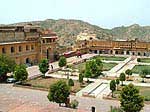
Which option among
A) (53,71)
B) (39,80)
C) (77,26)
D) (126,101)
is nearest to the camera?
(126,101)

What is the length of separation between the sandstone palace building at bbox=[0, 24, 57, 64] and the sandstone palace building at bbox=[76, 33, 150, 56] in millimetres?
14267

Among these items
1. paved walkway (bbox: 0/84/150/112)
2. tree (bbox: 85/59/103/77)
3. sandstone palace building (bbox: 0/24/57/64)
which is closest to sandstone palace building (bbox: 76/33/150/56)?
sandstone palace building (bbox: 0/24/57/64)

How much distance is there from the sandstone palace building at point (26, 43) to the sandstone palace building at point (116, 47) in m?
14.3

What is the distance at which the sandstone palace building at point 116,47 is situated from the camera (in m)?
69.4

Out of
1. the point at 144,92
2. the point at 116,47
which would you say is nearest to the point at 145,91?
the point at 144,92

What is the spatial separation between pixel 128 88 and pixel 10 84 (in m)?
17.8

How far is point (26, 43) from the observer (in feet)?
174

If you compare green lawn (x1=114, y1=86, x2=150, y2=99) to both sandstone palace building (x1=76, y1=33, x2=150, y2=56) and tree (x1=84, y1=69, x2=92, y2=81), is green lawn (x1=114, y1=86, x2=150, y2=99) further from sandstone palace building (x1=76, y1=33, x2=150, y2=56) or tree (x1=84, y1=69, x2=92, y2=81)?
sandstone palace building (x1=76, y1=33, x2=150, y2=56)

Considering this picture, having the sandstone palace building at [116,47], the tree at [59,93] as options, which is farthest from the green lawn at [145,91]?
the sandstone palace building at [116,47]

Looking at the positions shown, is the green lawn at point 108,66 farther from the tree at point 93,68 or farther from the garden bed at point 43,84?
the garden bed at point 43,84

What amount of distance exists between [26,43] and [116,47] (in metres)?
25.7

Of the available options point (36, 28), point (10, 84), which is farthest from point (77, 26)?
point (10, 84)

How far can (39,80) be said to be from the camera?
135ft

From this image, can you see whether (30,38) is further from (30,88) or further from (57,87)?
(57,87)
